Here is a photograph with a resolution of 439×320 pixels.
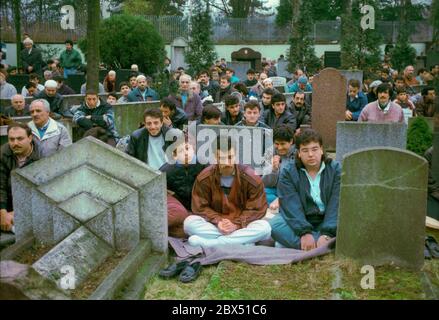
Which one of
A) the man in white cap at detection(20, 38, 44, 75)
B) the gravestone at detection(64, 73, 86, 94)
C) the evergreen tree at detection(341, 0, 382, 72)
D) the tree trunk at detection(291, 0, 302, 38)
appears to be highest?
the tree trunk at detection(291, 0, 302, 38)

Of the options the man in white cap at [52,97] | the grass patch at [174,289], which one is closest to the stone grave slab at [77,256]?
the grass patch at [174,289]

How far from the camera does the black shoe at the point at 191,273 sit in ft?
18.7

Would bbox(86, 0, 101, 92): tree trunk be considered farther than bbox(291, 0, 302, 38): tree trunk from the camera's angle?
No

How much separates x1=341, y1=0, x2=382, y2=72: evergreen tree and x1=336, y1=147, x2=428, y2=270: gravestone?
2245cm

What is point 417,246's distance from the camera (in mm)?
5688

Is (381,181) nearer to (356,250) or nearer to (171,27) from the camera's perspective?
(356,250)

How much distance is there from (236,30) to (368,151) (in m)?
39.7

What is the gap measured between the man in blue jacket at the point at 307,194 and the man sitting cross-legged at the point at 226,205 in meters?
0.29

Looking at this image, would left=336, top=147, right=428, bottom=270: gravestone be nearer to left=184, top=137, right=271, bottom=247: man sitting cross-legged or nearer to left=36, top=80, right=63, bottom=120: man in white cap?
left=184, top=137, right=271, bottom=247: man sitting cross-legged

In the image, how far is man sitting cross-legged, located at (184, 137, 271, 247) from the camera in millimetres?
6625

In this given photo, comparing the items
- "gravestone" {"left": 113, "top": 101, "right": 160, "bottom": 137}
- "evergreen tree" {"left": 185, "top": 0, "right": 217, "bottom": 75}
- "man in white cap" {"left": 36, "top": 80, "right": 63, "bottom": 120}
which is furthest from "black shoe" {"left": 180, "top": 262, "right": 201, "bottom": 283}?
"evergreen tree" {"left": 185, "top": 0, "right": 217, "bottom": 75}

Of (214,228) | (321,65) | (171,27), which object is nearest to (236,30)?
(171,27)

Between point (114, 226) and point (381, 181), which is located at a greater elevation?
point (381, 181)

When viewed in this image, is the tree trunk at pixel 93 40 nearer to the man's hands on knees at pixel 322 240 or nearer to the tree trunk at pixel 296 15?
the man's hands on knees at pixel 322 240
